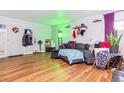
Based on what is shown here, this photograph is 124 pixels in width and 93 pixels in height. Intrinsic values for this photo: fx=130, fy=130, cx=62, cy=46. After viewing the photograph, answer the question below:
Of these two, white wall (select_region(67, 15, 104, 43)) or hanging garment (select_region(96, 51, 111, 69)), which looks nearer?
hanging garment (select_region(96, 51, 111, 69))

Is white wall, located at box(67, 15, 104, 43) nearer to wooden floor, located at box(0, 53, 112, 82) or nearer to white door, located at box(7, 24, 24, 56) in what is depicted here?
wooden floor, located at box(0, 53, 112, 82)

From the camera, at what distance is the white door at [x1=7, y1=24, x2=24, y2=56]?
693 cm

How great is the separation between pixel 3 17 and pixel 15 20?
733 mm

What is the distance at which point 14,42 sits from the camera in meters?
7.21

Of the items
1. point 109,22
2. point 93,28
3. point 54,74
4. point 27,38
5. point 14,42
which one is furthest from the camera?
point 27,38

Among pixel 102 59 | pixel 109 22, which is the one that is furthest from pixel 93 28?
pixel 102 59

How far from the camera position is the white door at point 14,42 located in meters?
6.93

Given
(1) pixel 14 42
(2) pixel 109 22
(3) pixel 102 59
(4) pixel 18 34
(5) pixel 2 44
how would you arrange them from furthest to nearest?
(4) pixel 18 34 → (1) pixel 14 42 → (5) pixel 2 44 → (2) pixel 109 22 → (3) pixel 102 59

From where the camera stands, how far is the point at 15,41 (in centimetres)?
726

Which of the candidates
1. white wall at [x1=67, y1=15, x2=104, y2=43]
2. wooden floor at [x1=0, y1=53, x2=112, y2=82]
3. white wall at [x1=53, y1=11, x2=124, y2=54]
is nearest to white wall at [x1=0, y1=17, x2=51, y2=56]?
white wall at [x1=53, y1=11, x2=124, y2=54]

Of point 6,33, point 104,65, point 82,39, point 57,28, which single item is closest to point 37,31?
point 57,28

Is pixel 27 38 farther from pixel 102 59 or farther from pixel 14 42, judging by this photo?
pixel 102 59
